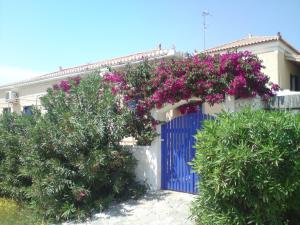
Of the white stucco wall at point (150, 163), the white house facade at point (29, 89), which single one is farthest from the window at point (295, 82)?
the white stucco wall at point (150, 163)

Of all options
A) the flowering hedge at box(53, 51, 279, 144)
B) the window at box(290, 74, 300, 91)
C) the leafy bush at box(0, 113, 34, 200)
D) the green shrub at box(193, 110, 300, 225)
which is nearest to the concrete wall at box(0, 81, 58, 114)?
the leafy bush at box(0, 113, 34, 200)

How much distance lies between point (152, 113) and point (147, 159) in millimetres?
1211

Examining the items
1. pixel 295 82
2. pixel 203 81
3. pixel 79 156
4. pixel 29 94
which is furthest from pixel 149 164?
pixel 29 94

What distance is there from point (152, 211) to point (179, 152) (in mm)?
1694

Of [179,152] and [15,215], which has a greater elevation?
[179,152]

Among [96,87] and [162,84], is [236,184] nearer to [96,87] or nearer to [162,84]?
[162,84]

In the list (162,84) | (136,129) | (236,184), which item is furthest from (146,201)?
(236,184)

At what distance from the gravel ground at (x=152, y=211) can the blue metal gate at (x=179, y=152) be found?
289 millimetres

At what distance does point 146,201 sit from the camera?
8.89 metres

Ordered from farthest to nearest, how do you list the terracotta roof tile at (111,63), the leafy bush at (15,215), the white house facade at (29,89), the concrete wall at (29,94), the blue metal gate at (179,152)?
1. the concrete wall at (29,94)
2. the white house facade at (29,89)
3. the terracotta roof tile at (111,63)
4. the blue metal gate at (179,152)
5. the leafy bush at (15,215)

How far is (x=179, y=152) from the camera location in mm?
9273

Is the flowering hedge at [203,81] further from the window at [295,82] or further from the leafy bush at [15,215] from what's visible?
the window at [295,82]

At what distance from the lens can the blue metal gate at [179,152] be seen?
8977 mm

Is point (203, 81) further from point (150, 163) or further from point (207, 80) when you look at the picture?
point (150, 163)
